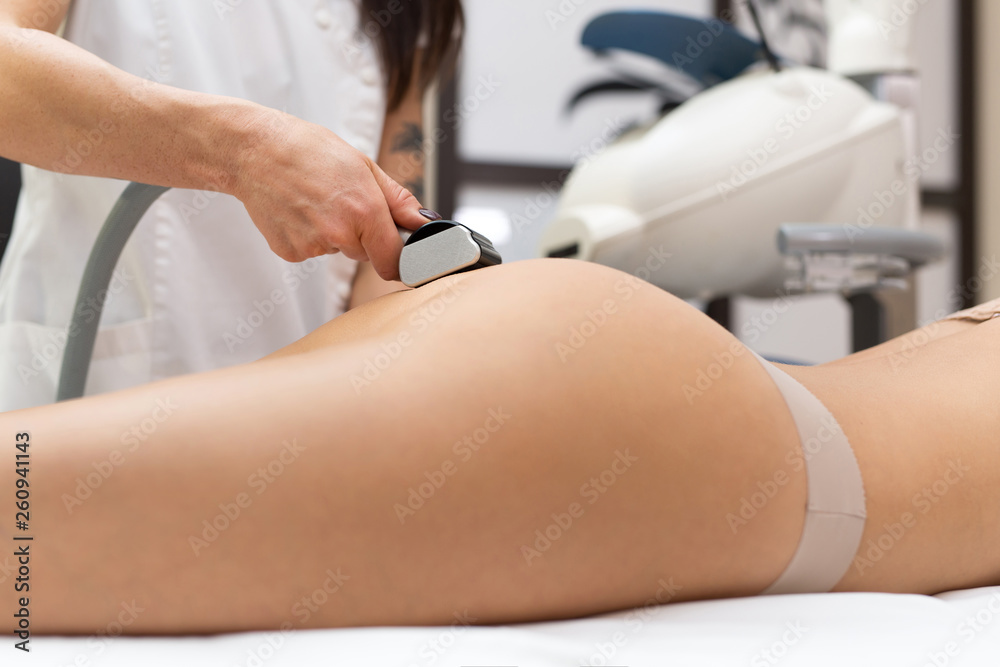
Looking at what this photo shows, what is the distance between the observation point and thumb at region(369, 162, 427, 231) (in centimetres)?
61

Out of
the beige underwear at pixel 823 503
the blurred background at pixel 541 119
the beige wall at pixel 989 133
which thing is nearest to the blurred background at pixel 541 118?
the blurred background at pixel 541 119

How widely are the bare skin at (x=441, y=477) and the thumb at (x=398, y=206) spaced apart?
0.40 feet

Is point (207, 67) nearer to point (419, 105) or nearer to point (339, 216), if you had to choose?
point (419, 105)

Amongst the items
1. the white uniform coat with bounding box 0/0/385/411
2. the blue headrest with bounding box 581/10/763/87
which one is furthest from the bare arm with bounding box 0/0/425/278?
the blue headrest with bounding box 581/10/763/87

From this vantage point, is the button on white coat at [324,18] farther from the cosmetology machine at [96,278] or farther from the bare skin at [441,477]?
the bare skin at [441,477]

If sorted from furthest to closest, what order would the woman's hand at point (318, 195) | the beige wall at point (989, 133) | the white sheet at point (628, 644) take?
the beige wall at point (989, 133), the woman's hand at point (318, 195), the white sheet at point (628, 644)

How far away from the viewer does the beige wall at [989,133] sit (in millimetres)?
3041

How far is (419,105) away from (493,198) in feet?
4.86

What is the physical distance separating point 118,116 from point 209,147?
8cm

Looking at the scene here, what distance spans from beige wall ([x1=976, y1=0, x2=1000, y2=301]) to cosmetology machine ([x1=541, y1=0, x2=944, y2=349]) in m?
1.86

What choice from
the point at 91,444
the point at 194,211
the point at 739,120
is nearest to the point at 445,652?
the point at 91,444

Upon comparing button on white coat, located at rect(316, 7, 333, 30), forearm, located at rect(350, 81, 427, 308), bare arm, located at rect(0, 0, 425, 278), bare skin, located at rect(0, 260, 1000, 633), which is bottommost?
bare skin, located at rect(0, 260, 1000, 633)

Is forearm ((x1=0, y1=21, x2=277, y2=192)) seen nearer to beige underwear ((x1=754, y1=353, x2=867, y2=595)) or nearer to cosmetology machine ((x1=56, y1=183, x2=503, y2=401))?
cosmetology machine ((x1=56, y1=183, x2=503, y2=401))

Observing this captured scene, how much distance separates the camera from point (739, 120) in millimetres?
1430
